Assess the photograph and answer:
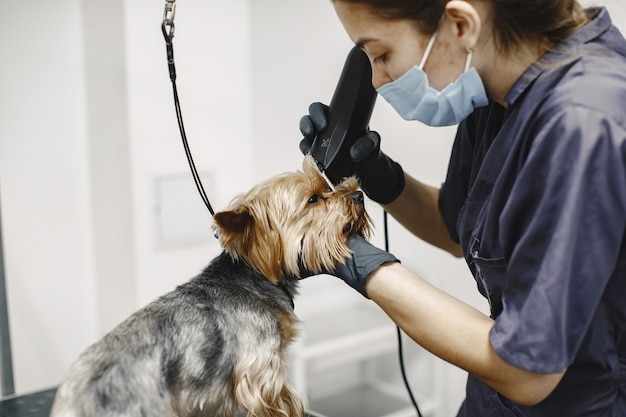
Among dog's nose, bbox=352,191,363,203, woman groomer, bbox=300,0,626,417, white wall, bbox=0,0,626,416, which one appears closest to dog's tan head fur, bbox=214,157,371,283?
dog's nose, bbox=352,191,363,203

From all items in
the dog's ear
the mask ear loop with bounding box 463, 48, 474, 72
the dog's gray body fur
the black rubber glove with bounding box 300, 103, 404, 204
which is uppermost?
the mask ear loop with bounding box 463, 48, 474, 72

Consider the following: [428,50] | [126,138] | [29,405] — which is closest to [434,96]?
[428,50]

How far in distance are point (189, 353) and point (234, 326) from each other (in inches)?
4.5

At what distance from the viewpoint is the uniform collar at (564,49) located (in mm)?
979

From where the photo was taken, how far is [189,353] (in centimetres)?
109

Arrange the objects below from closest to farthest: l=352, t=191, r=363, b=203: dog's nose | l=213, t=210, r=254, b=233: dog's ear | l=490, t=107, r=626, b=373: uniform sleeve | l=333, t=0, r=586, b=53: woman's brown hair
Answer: l=490, t=107, r=626, b=373: uniform sleeve < l=333, t=0, r=586, b=53: woman's brown hair < l=213, t=210, r=254, b=233: dog's ear < l=352, t=191, r=363, b=203: dog's nose

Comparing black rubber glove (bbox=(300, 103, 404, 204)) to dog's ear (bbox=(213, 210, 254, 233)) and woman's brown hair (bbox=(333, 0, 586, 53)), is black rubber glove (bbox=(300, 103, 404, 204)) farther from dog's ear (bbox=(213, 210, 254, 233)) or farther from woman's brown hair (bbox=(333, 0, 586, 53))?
woman's brown hair (bbox=(333, 0, 586, 53))

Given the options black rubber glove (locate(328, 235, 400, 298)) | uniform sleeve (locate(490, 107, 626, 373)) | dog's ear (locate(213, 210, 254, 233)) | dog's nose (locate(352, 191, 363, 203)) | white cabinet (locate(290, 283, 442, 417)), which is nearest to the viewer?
uniform sleeve (locate(490, 107, 626, 373))

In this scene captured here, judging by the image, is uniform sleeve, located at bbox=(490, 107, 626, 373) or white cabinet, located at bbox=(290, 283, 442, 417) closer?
uniform sleeve, located at bbox=(490, 107, 626, 373)

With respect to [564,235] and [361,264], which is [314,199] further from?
[564,235]

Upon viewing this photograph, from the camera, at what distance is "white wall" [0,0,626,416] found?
249cm

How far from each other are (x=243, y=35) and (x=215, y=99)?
1.01 ft

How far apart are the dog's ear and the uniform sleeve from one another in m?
0.52

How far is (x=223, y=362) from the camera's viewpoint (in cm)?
114
